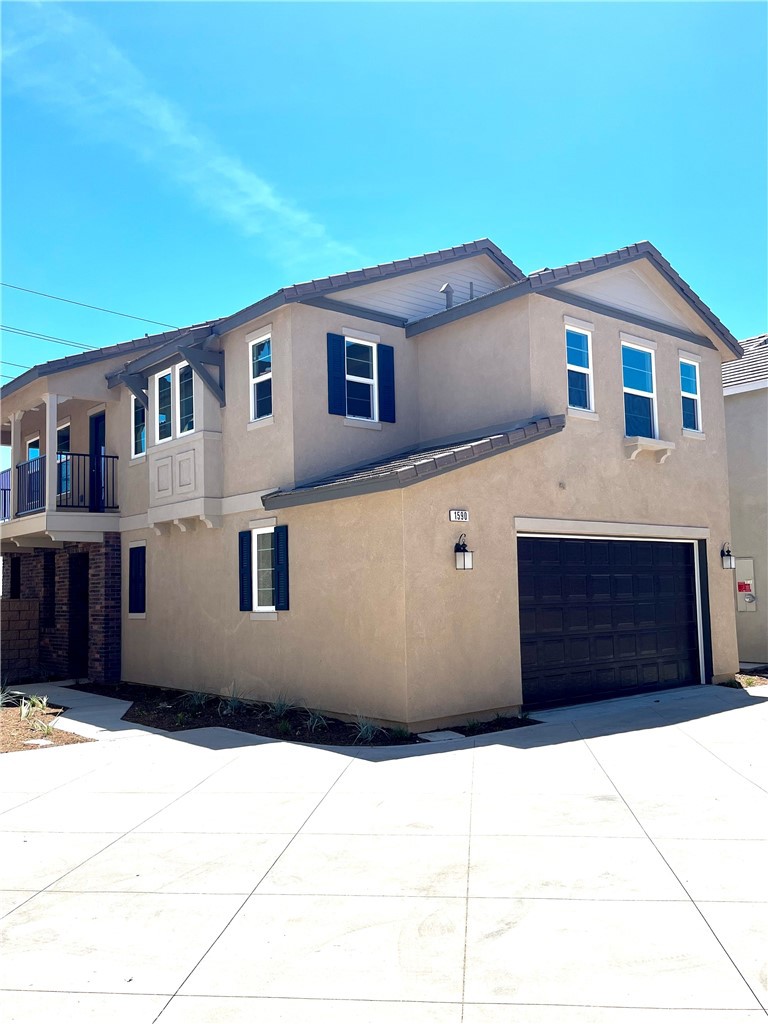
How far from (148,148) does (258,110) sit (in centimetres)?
380

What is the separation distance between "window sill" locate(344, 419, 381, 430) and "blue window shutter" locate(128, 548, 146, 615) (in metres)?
5.29

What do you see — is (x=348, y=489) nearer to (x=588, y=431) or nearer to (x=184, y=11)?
(x=588, y=431)

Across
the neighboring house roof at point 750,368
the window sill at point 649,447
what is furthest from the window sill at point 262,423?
the neighboring house roof at point 750,368

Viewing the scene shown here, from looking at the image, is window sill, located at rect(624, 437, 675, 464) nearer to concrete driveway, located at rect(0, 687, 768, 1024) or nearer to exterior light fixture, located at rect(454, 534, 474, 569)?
exterior light fixture, located at rect(454, 534, 474, 569)

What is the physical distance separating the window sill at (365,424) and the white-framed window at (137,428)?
498cm

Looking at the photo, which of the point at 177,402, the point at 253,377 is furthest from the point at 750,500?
the point at 177,402

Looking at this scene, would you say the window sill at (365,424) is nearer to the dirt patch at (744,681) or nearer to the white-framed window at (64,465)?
the white-framed window at (64,465)

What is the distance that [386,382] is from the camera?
13.6 metres

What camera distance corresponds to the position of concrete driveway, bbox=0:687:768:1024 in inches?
151

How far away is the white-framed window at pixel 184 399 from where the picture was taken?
1439 centimetres

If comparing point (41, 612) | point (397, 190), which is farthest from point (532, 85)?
point (41, 612)

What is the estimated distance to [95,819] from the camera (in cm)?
697

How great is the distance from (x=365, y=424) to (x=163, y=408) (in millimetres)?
4110

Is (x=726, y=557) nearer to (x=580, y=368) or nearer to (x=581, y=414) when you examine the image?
(x=581, y=414)
